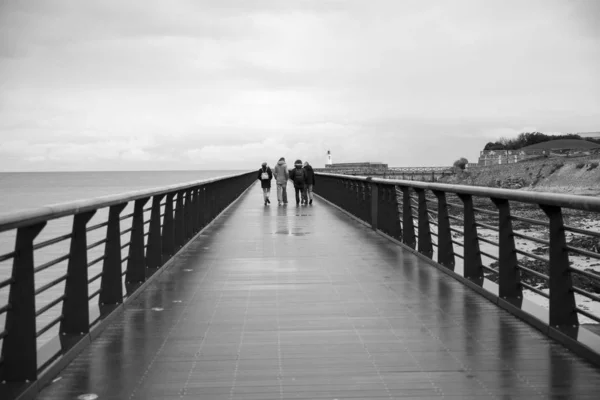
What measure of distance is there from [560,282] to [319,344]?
1.90 metres

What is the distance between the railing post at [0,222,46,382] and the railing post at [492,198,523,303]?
4249mm

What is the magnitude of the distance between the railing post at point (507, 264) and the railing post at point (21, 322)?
13.9 ft

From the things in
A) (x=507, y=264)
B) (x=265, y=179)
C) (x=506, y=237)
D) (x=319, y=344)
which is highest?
(x=265, y=179)

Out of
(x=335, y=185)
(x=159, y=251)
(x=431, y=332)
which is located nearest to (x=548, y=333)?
(x=431, y=332)

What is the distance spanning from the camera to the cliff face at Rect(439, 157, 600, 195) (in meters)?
78.1

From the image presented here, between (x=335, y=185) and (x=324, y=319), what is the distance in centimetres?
2096

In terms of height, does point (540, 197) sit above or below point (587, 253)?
above

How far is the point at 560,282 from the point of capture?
5543 mm

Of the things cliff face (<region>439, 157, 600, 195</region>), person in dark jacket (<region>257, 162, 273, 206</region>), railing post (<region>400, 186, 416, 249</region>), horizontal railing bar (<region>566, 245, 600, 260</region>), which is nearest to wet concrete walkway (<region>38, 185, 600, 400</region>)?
horizontal railing bar (<region>566, 245, 600, 260</region>)

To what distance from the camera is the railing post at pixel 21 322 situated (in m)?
4.25

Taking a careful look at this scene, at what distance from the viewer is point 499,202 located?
7.03 m

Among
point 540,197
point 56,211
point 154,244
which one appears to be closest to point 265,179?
point 154,244

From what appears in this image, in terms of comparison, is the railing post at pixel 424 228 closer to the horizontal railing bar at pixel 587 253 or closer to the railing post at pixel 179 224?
the railing post at pixel 179 224

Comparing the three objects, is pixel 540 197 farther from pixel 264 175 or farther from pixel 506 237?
pixel 264 175
